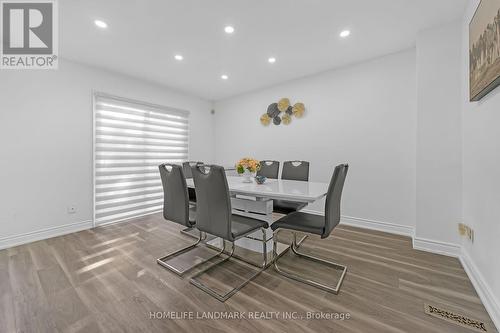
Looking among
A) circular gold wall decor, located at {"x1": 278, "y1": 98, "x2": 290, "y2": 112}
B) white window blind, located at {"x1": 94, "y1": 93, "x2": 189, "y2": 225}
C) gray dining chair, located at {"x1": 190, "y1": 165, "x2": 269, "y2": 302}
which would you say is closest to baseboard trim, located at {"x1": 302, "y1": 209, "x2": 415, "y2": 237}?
gray dining chair, located at {"x1": 190, "y1": 165, "x2": 269, "y2": 302}

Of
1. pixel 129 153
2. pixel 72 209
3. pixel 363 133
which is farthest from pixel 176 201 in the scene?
pixel 363 133

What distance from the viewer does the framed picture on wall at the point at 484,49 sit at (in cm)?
135

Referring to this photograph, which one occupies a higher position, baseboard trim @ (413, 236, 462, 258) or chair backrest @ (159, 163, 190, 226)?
chair backrest @ (159, 163, 190, 226)

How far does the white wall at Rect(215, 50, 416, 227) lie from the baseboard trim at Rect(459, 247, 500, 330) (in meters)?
0.89

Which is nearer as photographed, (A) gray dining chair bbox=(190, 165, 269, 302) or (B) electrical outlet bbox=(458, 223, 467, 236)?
(A) gray dining chair bbox=(190, 165, 269, 302)

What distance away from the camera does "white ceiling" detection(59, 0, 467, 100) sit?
1.99 m

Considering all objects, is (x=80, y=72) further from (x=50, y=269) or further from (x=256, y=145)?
(x=256, y=145)

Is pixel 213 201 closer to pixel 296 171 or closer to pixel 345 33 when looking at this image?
pixel 296 171

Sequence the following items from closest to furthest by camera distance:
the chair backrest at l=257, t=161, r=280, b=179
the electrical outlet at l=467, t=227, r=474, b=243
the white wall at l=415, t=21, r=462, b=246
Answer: the electrical outlet at l=467, t=227, r=474, b=243 → the white wall at l=415, t=21, r=462, b=246 → the chair backrest at l=257, t=161, r=280, b=179

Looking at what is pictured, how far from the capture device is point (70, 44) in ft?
8.45

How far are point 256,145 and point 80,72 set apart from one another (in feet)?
10.4

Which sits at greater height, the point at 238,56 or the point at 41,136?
the point at 238,56

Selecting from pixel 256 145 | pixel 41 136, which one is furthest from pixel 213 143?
pixel 41 136

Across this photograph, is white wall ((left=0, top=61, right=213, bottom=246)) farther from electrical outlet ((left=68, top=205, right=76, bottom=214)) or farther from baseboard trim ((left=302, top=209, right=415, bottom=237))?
baseboard trim ((left=302, top=209, right=415, bottom=237))
